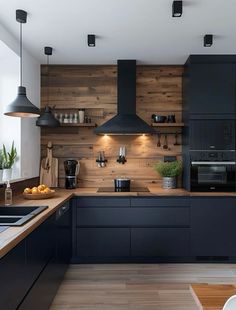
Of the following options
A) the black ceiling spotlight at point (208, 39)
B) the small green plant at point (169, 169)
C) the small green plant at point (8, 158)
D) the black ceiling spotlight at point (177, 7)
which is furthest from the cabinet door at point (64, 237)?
the black ceiling spotlight at point (208, 39)

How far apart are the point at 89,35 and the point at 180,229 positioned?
2.37m

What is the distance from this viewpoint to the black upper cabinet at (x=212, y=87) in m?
3.75

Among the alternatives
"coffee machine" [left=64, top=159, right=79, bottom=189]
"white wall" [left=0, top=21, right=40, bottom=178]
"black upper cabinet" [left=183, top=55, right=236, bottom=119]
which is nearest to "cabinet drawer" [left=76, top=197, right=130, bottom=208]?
"coffee machine" [left=64, top=159, right=79, bottom=189]

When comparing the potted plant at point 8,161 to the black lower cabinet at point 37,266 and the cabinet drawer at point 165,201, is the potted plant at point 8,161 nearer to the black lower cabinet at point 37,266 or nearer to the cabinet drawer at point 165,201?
the black lower cabinet at point 37,266

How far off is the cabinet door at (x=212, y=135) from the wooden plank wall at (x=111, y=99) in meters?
0.49

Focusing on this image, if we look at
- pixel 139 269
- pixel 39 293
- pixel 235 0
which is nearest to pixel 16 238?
pixel 39 293

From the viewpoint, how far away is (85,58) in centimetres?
395

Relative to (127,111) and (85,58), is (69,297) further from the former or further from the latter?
(85,58)

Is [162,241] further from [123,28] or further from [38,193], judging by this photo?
[123,28]

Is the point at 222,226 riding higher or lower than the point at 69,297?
higher

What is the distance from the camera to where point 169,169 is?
392 centimetres

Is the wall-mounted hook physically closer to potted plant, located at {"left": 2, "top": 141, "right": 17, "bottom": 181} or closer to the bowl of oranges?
the bowl of oranges

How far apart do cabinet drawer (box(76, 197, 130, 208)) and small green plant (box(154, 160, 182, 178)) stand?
2.13 ft

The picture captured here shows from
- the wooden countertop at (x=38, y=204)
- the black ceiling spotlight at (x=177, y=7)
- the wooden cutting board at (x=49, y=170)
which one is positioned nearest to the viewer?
the wooden countertop at (x=38, y=204)
